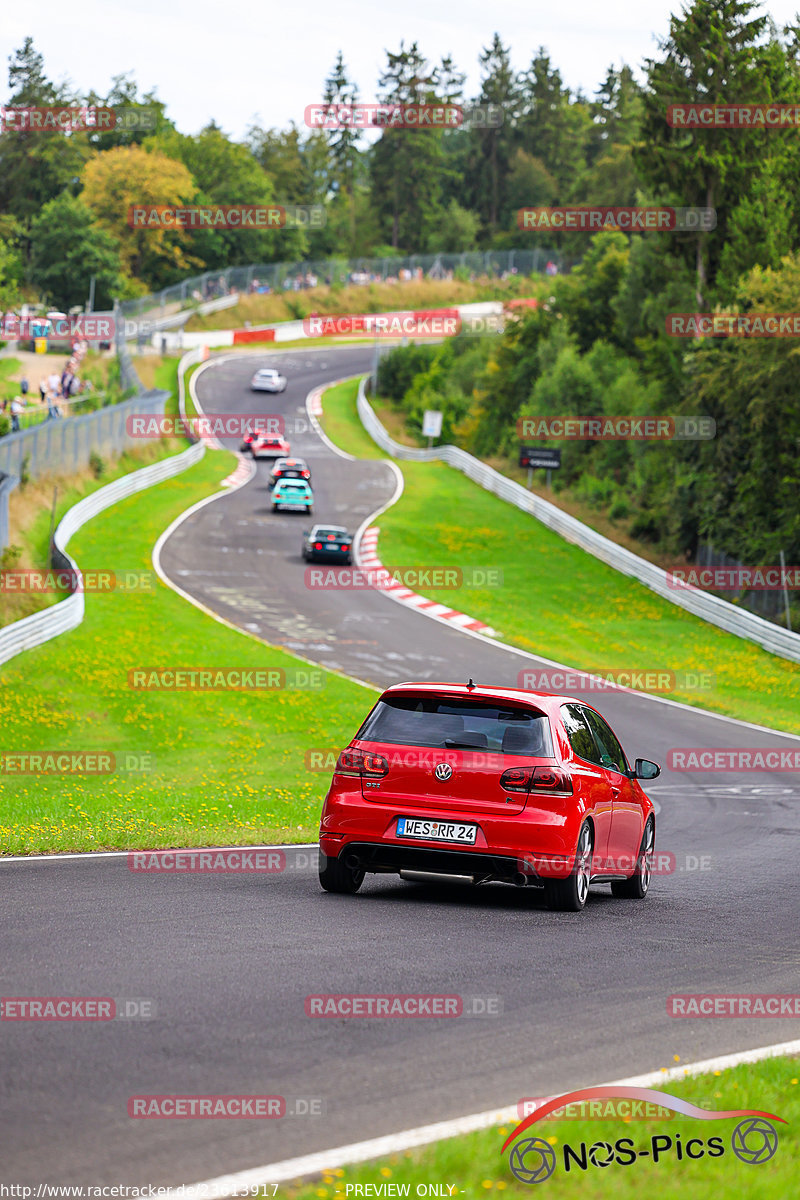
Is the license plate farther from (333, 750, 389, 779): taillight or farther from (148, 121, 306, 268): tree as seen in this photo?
(148, 121, 306, 268): tree

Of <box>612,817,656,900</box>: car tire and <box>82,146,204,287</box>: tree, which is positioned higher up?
<box>82,146,204,287</box>: tree

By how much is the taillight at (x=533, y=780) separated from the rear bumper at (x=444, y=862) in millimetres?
504

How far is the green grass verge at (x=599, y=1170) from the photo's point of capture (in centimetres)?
448

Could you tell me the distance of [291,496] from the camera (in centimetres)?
5197

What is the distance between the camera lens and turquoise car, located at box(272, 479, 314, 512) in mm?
51906

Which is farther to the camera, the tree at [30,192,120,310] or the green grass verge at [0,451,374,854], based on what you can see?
the tree at [30,192,120,310]

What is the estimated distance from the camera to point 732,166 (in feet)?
175

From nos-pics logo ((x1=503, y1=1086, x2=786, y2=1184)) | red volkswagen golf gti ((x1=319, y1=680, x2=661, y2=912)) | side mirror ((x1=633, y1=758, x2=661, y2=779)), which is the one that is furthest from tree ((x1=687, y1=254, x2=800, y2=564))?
nos-pics logo ((x1=503, y1=1086, x2=786, y2=1184))

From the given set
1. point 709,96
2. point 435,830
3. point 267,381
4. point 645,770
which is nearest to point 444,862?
point 435,830

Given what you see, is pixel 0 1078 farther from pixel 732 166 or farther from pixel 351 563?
pixel 732 166

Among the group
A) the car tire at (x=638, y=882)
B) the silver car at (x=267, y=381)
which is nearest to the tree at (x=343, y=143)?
the silver car at (x=267, y=381)

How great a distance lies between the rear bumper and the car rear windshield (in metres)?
0.76

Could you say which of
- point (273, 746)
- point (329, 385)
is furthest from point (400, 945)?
point (329, 385)

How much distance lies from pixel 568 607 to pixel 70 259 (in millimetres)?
57774
